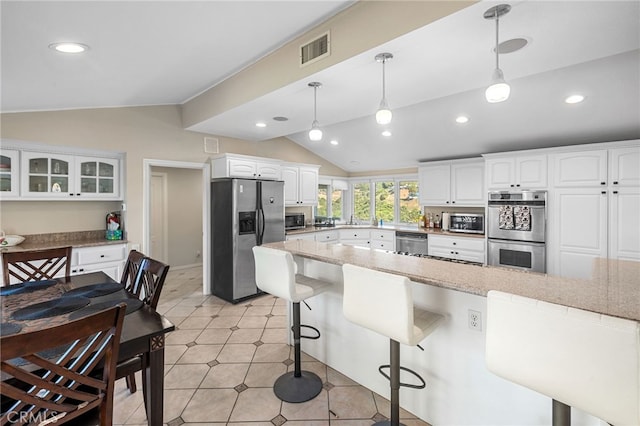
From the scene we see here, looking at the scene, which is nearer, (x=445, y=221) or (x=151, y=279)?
(x=151, y=279)

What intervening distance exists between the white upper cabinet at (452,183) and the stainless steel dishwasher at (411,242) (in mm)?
674

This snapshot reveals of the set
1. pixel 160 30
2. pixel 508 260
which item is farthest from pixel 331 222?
pixel 160 30

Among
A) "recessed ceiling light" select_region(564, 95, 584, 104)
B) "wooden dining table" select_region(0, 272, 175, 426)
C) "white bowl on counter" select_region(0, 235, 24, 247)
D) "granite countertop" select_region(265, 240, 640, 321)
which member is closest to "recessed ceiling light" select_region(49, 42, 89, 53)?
"wooden dining table" select_region(0, 272, 175, 426)

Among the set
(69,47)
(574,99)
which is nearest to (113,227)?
(69,47)

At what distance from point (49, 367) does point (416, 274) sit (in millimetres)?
1658

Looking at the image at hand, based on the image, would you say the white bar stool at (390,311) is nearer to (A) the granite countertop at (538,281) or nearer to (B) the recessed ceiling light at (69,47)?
(A) the granite countertop at (538,281)

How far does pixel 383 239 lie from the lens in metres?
5.93

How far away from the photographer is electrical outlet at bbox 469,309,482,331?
5.60 feet

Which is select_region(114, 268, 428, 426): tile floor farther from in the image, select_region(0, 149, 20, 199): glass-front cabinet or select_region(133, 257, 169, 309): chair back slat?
select_region(0, 149, 20, 199): glass-front cabinet

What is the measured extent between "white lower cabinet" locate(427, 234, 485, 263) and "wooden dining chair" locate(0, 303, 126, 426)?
4.74 m

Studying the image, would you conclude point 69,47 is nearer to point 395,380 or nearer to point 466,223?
point 395,380

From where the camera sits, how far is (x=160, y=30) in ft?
Answer: 6.40

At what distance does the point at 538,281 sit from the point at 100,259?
4.27m

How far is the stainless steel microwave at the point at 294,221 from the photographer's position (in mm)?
5551
